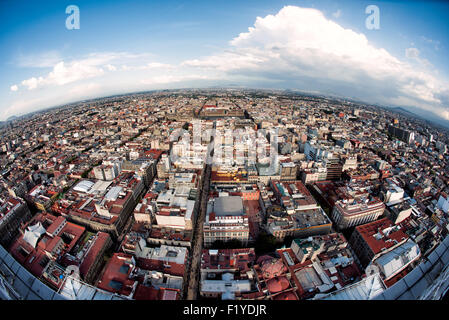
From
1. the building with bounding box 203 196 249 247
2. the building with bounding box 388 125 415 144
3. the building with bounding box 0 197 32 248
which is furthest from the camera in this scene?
the building with bounding box 388 125 415 144

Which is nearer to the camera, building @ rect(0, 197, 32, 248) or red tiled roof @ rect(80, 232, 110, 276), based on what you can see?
red tiled roof @ rect(80, 232, 110, 276)

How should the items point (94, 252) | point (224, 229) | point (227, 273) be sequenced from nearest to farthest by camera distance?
1. point (227, 273)
2. point (94, 252)
3. point (224, 229)

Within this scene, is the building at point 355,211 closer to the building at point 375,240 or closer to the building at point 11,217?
the building at point 375,240

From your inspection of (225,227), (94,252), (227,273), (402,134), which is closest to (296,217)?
(225,227)

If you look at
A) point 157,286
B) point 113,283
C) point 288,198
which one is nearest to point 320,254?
point 288,198

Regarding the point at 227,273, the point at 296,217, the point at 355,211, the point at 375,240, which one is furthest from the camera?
the point at 355,211

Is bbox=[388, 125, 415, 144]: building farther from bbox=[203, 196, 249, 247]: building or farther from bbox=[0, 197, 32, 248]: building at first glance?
bbox=[0, 197, 32, 248]: building

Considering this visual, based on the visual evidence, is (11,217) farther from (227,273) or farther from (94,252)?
(227,273)

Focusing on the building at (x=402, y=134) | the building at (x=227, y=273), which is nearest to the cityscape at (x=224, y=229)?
the building at (x=227, y=273)

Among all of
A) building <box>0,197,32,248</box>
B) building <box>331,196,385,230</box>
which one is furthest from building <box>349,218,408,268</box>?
building <box>0,197,32,248</box>

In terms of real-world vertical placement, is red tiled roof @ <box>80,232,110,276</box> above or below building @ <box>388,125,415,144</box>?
below

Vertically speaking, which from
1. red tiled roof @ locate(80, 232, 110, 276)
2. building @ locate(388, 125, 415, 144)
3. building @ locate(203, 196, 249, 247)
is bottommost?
red tiled roof @ locate(80, 232, 110, 276)
